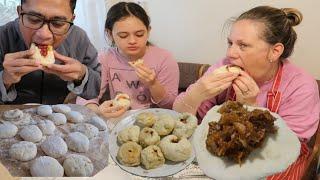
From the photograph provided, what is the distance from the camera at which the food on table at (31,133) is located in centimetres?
84

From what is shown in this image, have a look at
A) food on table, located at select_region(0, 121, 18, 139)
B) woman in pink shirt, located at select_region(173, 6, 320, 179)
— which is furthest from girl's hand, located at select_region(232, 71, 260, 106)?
food on table, located at select_region(0, 121, 18, 139)

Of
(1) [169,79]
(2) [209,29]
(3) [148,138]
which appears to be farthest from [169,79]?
(3) [148,138]

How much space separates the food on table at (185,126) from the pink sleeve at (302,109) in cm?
29

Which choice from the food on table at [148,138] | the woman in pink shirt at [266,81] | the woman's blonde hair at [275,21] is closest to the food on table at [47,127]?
the food on table at [148,138]

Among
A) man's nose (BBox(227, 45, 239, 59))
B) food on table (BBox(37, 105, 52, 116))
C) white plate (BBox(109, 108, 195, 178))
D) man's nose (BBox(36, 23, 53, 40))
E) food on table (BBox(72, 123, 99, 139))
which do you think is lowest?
white plate (BBox(109, 108, 195, 178))

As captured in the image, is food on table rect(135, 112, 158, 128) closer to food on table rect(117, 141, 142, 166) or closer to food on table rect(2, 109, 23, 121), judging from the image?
food on table rect(117, 141, 142, 166)

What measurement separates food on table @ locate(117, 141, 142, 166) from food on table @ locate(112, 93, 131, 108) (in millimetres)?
193

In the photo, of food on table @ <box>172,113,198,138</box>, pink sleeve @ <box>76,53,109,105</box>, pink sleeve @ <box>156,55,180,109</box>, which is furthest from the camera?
pink sleeve @ <box>156,55,180,109</box>

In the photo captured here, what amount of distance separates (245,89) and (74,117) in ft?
1.43

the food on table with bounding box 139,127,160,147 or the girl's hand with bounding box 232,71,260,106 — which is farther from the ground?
the girl's hand with bounding box 232,71,260,106

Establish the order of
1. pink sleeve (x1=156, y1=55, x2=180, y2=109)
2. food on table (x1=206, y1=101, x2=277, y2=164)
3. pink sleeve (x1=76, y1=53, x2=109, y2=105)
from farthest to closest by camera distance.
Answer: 1. pink sleeve (x1=156, y1=55, x2=180, y2=109)
2. pink sleeve (x1=76, y1=53, x2=109, y2=105)
3. food on table (x1=206, y1=101, x2=277, y2=164)

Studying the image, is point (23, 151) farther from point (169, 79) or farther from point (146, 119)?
point (169, 79)

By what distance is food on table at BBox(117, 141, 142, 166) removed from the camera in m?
0.79

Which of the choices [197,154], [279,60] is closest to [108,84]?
[197,154]
